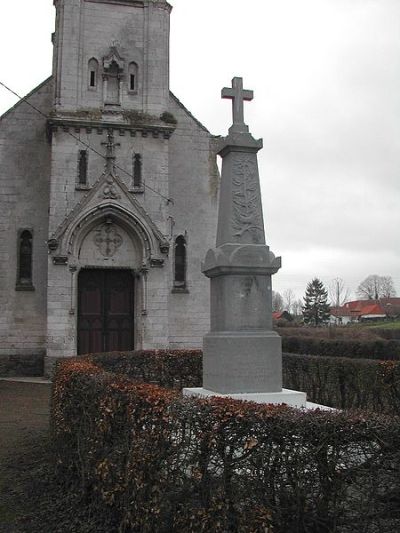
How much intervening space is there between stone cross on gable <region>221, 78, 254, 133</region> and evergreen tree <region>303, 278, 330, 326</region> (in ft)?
225

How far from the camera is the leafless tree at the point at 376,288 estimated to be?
109250mm

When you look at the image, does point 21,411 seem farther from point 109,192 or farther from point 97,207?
point 109,192

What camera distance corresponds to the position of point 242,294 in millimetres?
8242

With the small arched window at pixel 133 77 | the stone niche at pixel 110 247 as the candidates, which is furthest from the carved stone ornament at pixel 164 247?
the small arched window at pixel 133 77

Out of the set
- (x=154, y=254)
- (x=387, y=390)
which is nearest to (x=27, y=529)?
(x=387, y=390)

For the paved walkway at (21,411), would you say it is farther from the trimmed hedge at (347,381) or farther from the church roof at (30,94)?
the church roof at (30,94)

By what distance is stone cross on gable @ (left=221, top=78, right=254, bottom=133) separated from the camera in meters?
9.06

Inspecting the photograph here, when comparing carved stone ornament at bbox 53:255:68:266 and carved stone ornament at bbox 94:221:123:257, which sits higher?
carved stone ornament at bbox 94:221:123:257

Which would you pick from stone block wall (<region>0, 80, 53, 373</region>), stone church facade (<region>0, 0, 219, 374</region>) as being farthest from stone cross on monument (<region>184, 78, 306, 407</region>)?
stone block wall (<region>0, 80, 53, 373</region>)

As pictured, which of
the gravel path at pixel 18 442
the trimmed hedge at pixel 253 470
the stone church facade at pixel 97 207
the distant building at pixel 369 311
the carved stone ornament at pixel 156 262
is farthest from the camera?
the distant building at pixel 369 311

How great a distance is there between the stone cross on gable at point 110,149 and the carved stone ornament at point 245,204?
37.4 feet

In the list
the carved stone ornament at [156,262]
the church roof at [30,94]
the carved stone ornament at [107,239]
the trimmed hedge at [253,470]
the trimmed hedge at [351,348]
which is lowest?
the trimmed hedge at [253,470]

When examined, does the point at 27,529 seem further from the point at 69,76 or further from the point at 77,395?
the point at 69,76

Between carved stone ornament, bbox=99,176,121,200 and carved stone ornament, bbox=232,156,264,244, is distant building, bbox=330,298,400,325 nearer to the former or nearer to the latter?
carved stone ornament, bbox=99,176,121,200
